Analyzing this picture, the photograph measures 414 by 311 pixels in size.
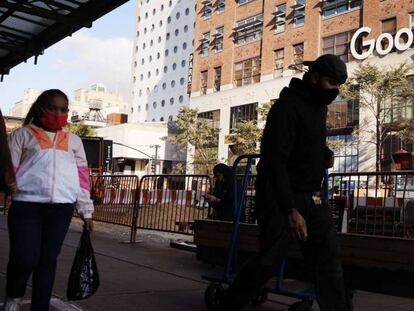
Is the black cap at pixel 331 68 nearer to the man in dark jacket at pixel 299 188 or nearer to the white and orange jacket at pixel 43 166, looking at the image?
the man in dark jacket at pixel 299 188

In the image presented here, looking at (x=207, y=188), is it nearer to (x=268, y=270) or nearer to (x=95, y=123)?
(x=268, y=270)

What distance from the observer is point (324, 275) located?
3.43 meters

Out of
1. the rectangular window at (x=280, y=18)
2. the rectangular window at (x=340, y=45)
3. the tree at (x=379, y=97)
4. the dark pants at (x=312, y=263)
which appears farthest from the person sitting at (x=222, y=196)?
the rectangular window at (x=280, y=18)

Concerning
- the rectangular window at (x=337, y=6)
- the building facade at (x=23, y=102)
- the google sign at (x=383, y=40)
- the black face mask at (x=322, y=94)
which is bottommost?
the black face mask at (x=322, y=94)

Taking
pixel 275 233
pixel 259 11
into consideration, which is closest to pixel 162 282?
pixel 275 233

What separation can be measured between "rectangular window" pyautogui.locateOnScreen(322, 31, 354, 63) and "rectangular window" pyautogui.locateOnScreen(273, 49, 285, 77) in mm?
4081

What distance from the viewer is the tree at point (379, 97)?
1223 inches

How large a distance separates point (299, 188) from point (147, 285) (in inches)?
112

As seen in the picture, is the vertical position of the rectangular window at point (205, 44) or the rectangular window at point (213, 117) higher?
the rectangular window at point (205, 44)

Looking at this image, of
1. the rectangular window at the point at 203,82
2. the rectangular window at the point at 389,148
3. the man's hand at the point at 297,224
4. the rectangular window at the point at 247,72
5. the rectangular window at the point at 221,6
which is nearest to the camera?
the man's hand at the point at 297,224

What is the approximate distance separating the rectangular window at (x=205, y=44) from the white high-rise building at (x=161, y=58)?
38.2 metres

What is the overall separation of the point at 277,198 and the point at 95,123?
108 m

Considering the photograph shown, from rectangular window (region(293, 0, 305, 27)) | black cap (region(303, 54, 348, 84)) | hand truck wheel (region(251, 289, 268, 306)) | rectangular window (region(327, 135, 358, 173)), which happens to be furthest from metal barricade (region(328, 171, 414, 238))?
rectangular window (region(293, 0, 305, 27))

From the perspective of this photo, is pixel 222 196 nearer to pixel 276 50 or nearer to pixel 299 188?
pixel 299 188
